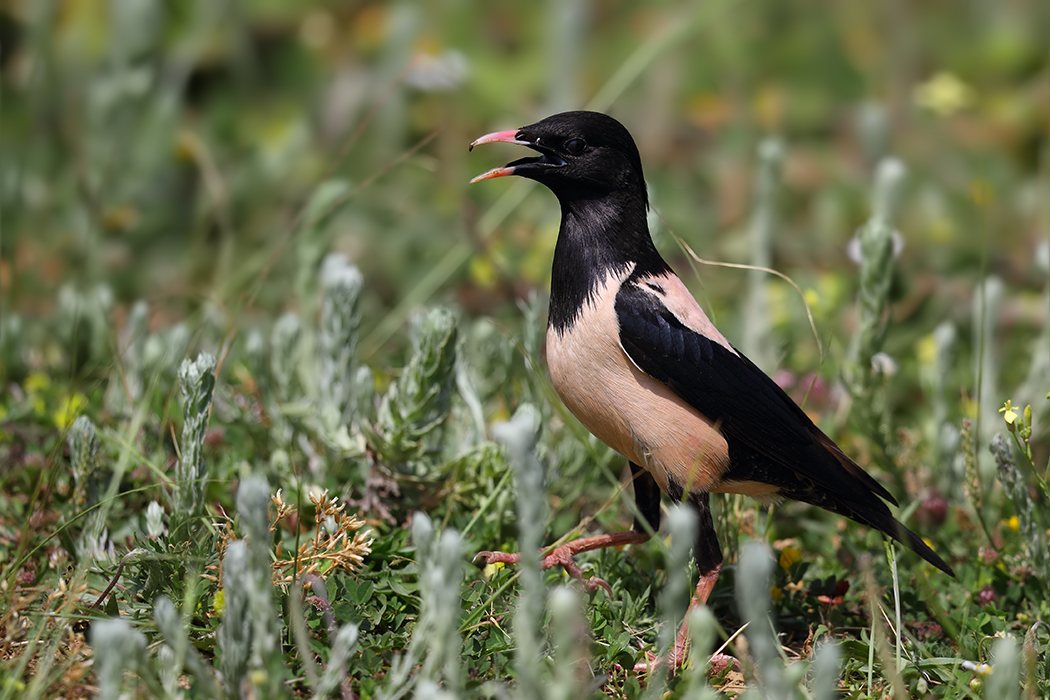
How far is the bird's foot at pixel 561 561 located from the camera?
2.81 metres

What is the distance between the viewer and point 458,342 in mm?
3156

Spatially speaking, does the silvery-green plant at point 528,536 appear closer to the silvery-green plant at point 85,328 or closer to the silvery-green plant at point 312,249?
the silvery-green plant at point 312,249

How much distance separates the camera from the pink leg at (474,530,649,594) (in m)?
2.81

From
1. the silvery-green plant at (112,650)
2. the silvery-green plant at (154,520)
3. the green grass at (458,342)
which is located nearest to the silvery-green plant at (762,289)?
the green grass at (458,342)

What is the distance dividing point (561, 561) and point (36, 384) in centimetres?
219

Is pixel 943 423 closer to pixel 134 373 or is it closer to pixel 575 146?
pixel 575 146

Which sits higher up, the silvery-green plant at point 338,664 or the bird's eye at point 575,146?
the bird's eye at point 575,146

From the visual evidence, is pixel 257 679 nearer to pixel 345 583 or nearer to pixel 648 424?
pixel 345 583

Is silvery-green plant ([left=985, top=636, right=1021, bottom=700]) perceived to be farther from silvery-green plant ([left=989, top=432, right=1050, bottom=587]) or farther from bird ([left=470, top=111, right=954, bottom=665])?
silvery-green plant ([left=989, top=432, right=1050, bottom=587])

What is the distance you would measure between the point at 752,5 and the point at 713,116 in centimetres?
103

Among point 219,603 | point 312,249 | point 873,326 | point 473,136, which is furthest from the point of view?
point 473,136

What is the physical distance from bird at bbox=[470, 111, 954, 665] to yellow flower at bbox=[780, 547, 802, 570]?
0.74 feet

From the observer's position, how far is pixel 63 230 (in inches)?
208

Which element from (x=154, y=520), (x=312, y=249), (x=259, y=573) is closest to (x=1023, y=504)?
(x=259, y=573)
